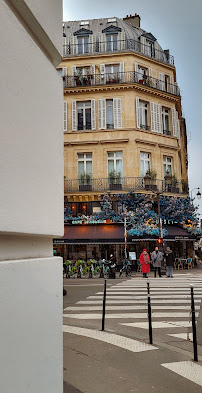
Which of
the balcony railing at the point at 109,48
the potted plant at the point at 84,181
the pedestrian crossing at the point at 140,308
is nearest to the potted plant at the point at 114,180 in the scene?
the potted plant at the point at 84,181

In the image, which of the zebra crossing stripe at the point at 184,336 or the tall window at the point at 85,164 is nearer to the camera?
the zebra crossing stripe at the point at 184,336

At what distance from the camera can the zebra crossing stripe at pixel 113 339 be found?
6.37m

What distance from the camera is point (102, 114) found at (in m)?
30.6

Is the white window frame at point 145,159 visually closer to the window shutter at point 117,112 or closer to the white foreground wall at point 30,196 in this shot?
the window shutter at point 117,112

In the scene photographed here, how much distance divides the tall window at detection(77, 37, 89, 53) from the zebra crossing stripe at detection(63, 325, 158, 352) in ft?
95.3

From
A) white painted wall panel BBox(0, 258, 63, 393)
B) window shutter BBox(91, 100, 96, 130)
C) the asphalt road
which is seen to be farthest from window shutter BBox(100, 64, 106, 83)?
white painted wall panel BBox(0, 258, 63, 393)

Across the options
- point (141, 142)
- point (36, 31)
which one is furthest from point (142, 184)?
point (36, 31)

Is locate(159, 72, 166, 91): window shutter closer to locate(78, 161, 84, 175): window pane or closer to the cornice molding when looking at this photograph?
the cornice molding

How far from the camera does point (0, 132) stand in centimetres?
162

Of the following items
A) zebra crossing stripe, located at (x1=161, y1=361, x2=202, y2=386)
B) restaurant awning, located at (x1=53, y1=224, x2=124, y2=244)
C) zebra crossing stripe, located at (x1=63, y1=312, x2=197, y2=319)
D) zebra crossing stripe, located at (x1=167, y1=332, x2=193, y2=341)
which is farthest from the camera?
restaurant awning, located at (x1=53, y1=224, x2=124, y2=244)

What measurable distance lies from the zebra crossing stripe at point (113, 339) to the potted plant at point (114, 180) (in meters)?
21.8

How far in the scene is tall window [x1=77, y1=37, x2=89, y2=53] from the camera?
108ft

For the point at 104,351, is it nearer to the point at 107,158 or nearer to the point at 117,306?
the point at 117,306

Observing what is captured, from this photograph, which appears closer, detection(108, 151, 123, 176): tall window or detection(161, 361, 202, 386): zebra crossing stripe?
detection(161, 361, 202, 386): zebra crossing stripe
